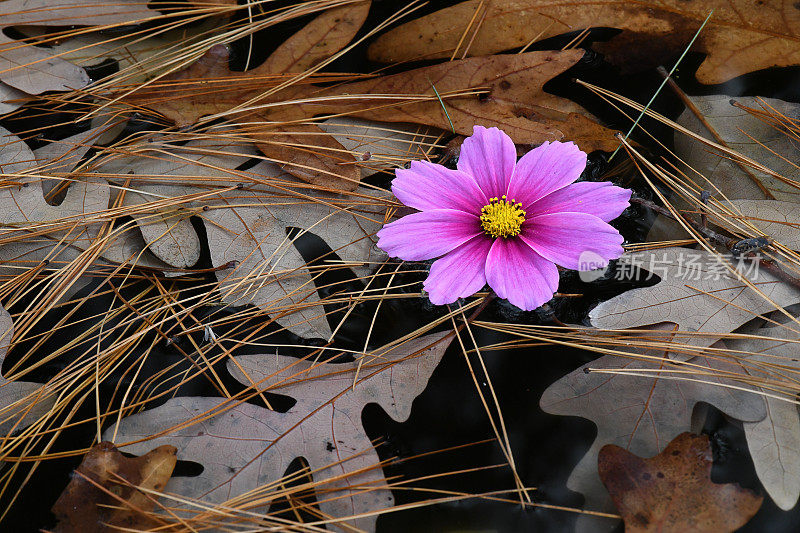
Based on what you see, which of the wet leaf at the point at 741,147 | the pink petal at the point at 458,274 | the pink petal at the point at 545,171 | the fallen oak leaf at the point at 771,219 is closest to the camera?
the pink petal at the point at 458,274

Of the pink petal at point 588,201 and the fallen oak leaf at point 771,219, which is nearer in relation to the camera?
the pink petal at point 588,201

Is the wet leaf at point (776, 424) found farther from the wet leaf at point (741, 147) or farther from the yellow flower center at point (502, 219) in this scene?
the yellow flower center at point (502, 219)

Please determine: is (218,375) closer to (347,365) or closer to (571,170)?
(347,365)

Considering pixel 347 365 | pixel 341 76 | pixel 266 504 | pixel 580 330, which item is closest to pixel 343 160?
pixel 341 76

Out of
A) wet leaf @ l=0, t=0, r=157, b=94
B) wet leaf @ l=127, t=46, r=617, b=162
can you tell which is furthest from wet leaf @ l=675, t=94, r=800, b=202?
wet leaf @ l=0, t=0, r=157, b=94

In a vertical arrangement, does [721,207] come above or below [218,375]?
above

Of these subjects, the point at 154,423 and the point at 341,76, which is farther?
the point at 341,76

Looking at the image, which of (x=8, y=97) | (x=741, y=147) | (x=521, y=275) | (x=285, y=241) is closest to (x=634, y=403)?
(x=521, y=275)

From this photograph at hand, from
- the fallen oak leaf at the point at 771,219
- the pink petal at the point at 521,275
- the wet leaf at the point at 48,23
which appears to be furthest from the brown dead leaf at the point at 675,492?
the wet leaf at the point at 48,23
